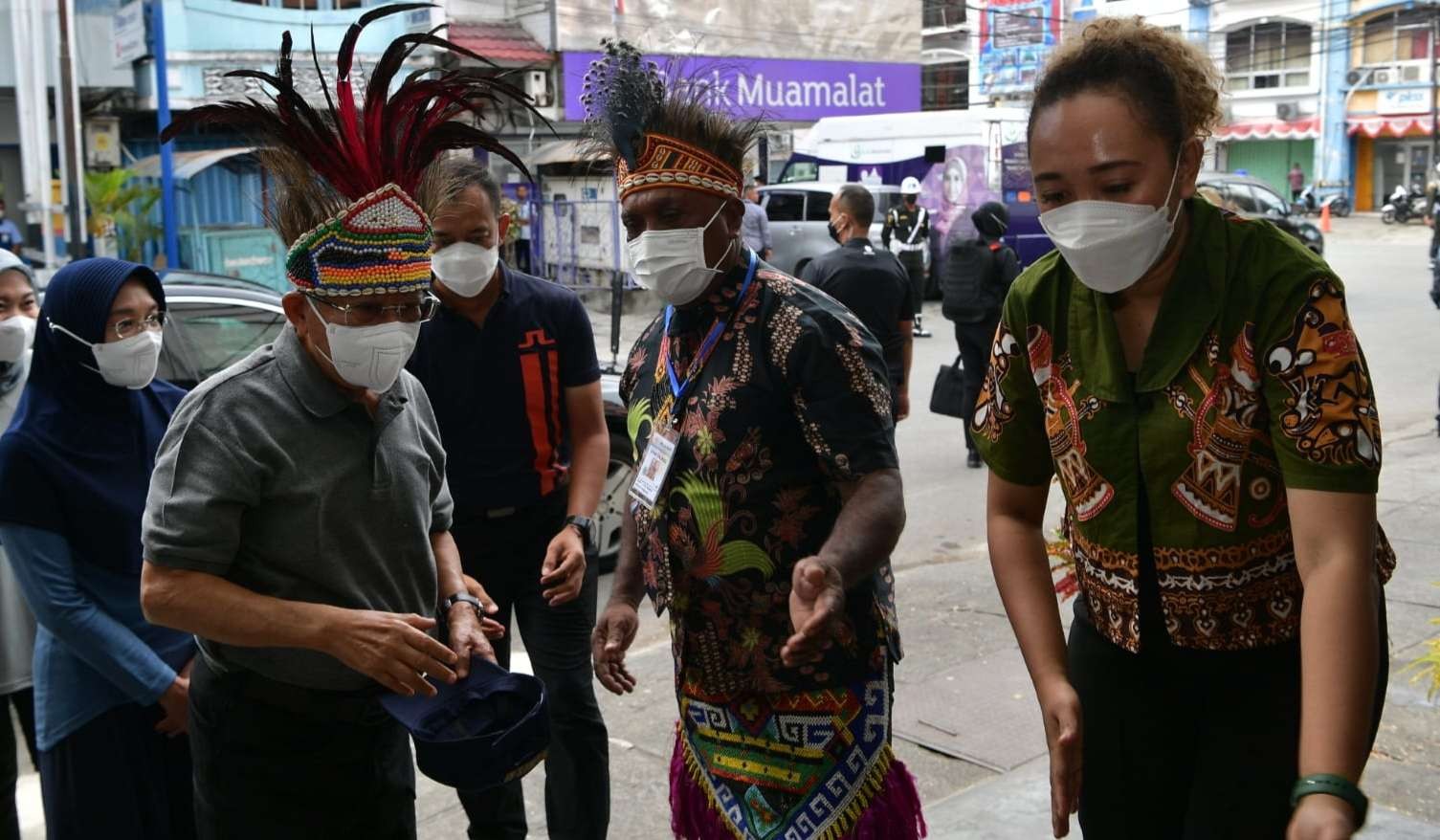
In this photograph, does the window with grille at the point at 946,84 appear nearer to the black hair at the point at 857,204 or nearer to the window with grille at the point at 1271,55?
the window with grille at the point at 1271,55

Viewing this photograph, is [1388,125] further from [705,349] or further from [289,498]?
[289,498]

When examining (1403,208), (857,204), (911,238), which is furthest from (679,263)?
(1403,208)

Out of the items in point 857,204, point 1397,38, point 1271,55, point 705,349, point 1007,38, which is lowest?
point 705,349

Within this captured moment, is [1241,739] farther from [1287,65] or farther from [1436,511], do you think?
[1287,65]

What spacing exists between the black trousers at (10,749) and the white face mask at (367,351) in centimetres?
174

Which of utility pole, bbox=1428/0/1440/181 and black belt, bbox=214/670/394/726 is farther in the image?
utility pole, bbox=1428/0/1440/181

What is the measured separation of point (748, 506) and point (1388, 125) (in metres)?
46.6

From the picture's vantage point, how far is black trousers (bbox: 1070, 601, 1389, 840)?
2166 millimetres

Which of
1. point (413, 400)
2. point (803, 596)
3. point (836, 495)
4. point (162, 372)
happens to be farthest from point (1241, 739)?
point (162, 372)

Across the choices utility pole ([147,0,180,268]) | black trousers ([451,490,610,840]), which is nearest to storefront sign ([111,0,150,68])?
utility pole ([147,0,180,268])

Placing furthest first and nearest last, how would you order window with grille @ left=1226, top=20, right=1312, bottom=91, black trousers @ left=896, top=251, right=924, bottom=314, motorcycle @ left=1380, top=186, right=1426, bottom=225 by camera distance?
window with grille @ left=1226, top=20, right=1312, bottom=91, motorcycle @ left=1380, top=186, right=1426, bottom=225, black trousers @ left=896, top=251, right=924, bottom=314

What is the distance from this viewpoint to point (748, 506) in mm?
2836

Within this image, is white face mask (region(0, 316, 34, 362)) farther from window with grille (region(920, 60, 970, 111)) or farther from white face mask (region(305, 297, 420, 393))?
window with grille (region(920, 60, 970, 111))

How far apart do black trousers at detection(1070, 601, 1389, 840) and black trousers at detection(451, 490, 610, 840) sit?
5.70 ft
